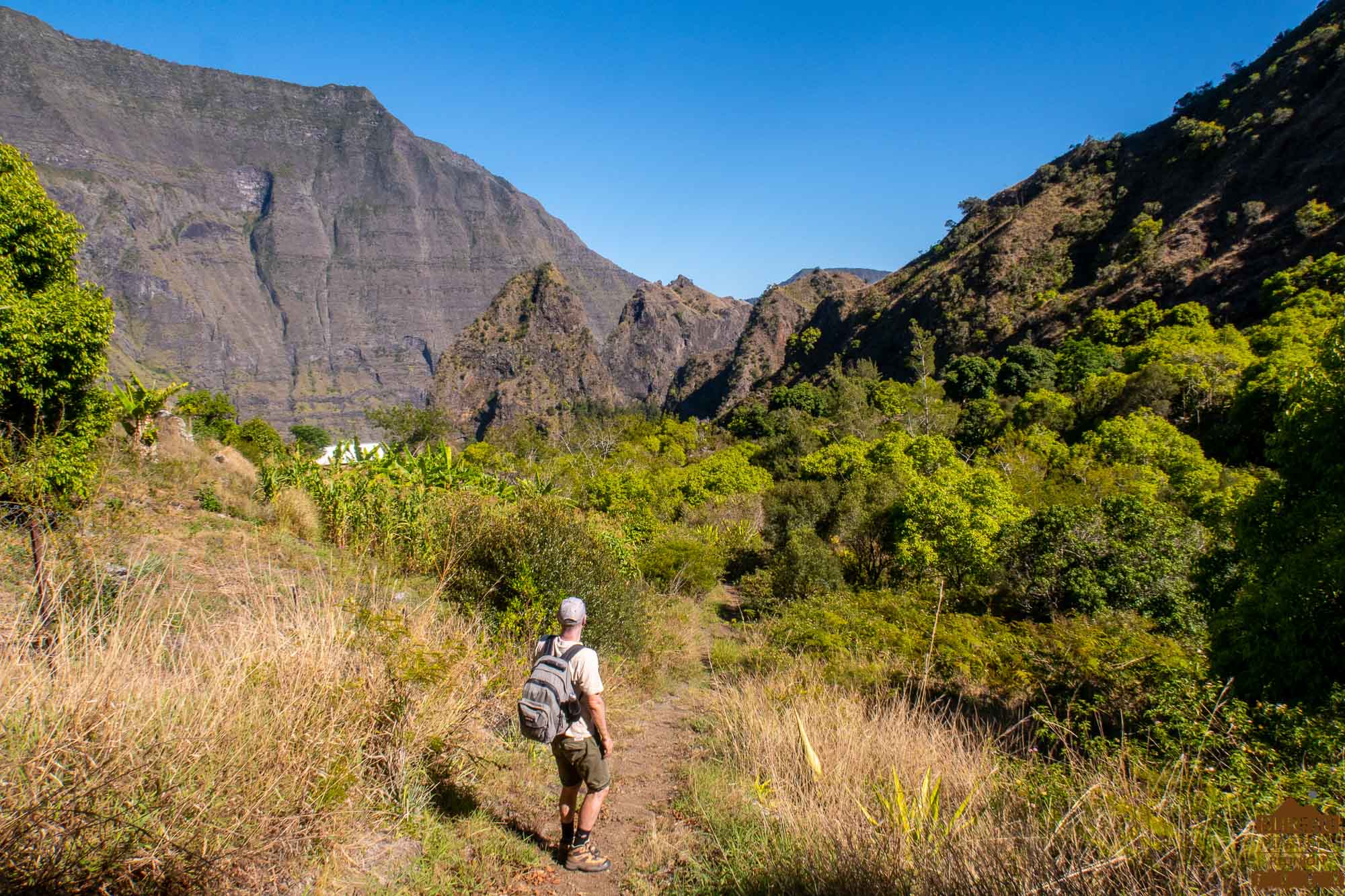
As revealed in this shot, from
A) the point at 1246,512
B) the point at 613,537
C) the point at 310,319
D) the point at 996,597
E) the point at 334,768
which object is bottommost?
the point at 996,597

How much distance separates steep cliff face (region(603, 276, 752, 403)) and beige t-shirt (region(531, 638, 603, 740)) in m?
150

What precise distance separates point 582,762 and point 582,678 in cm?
59

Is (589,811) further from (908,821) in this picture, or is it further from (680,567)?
(680,567)

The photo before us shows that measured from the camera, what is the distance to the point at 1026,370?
4834 cm

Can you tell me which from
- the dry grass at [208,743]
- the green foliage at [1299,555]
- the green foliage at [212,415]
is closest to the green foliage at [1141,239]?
the green foliage at [1299,555]

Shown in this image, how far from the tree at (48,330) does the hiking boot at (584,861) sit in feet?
26.3

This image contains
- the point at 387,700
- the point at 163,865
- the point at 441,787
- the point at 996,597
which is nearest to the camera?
the point at 163,865

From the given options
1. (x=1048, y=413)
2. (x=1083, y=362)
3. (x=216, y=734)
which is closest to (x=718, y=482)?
(x=1048, y=413)

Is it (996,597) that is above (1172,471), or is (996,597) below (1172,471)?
below

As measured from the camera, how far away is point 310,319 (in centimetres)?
18588

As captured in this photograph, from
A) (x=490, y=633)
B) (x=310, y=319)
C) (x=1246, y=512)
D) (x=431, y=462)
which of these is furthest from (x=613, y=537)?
(x=310, y=319)

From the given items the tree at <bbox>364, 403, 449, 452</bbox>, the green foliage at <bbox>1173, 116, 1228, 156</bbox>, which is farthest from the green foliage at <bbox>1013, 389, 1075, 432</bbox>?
the green foliage at <bbox>1173, 116, 1228, 156</bbox>

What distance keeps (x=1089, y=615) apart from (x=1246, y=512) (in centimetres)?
563

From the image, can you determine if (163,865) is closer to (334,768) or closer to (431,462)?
(334,768)
